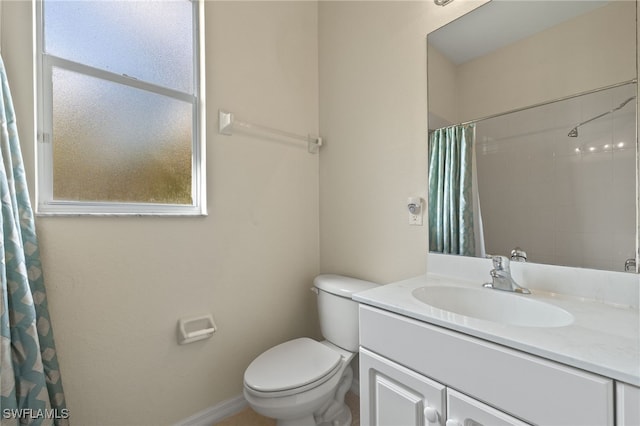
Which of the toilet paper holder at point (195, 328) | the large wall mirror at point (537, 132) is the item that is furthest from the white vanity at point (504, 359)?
the toilet paper holder at point (195, 328)

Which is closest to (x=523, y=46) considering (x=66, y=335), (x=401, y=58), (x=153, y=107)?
Result: (x=401, y=58)

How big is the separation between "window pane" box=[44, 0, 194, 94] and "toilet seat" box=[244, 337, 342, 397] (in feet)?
4.60

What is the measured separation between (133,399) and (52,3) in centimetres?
166

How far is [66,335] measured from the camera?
1100 millimetres

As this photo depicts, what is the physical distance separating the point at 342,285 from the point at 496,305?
718 millimetres

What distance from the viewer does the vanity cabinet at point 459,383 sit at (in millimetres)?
580

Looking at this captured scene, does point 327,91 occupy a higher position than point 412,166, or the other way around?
point 327,91

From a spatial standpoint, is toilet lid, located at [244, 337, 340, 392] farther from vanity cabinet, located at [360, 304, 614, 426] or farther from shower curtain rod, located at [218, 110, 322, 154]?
shower curtain rod, located at [218, 110, 322, 154]

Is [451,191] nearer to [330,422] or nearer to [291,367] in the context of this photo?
[291,367]

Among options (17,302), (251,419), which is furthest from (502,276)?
(17,302)

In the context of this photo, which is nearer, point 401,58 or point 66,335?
point 66,335

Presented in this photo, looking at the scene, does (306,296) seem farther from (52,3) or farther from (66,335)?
(52,3)

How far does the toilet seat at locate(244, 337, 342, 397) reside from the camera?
1164 millimetres

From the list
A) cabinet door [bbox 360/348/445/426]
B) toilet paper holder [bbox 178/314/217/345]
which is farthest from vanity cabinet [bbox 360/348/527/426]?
toilet paper holder [bbox 178/314/217/345]
